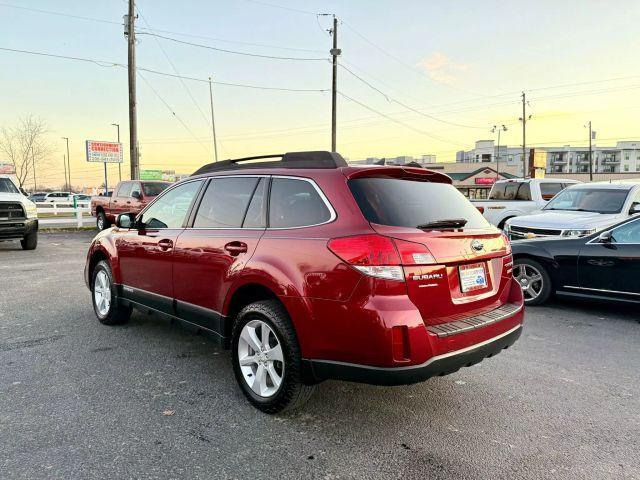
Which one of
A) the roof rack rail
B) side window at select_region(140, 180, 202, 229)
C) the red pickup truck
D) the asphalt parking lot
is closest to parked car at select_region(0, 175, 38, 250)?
the red pickup truck

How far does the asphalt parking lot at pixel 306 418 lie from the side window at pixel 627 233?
1.43 meters

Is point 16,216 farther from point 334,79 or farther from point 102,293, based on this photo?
point 334,79

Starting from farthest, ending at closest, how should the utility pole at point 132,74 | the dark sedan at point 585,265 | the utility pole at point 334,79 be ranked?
the utility pole at point 334,79
the utility pole at point 132,74
the dark sedan at point 585,265

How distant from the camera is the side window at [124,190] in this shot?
55.0ft

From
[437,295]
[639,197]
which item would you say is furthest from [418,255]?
[639,197]

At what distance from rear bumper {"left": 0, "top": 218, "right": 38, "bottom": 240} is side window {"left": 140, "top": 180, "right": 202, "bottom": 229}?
30.6ft

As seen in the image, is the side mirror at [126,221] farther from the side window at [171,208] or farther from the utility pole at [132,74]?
the utility pole at [132,74]

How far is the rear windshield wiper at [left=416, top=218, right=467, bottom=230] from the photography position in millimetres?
3061

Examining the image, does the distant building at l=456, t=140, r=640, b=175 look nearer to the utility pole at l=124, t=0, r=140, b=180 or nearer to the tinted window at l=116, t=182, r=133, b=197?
the utility pole at l=124, t=0, r=140, b=180

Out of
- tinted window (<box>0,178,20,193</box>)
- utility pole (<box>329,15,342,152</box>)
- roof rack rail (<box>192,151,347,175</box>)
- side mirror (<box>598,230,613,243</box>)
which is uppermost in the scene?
utility pole (<box>329,15,342,152</box>)

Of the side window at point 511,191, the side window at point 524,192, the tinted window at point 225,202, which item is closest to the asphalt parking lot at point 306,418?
the tinted window at point 225,202

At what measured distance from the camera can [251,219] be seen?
361 cm

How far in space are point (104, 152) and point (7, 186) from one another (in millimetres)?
15002

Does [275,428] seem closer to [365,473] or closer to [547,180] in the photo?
[365,473]
